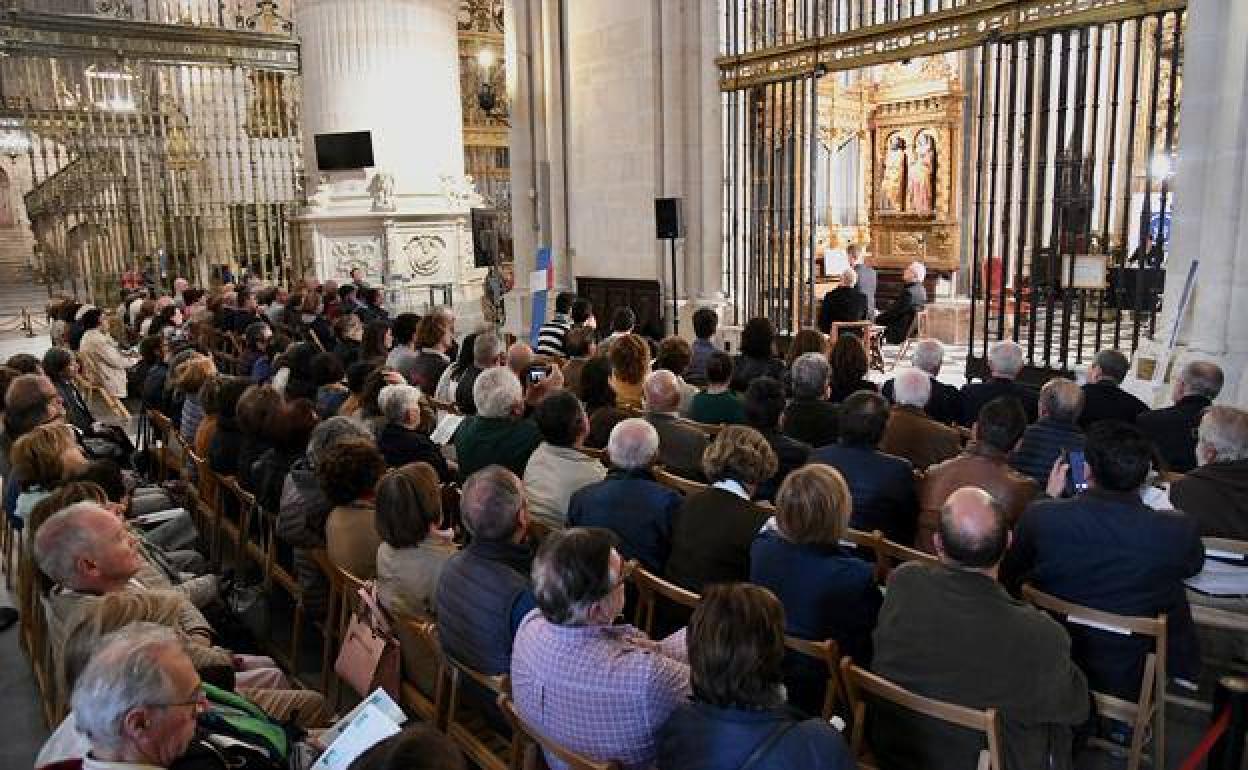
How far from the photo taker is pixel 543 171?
13117 millimetres

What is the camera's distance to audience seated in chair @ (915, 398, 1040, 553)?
3.49 metres

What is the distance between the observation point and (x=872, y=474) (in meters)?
3.68

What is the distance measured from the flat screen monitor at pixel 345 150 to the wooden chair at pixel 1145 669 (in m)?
14.1

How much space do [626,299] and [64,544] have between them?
933 cm

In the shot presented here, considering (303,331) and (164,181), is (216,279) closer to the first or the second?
(164,181)

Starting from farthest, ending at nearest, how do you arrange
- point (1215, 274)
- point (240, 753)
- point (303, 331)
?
point (303, 331) → point (1215, 274) → point (240, 753)

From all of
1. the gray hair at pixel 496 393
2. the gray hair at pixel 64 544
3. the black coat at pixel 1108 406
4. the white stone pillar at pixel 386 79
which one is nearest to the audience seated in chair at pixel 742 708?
the gray hair at pixel 64 544

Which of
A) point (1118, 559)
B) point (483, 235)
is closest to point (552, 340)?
point (1118, 559)

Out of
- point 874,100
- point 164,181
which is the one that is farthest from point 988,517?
point 164,181

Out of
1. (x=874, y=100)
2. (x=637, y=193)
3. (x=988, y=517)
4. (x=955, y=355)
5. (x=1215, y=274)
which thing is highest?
(x=874, y=100)

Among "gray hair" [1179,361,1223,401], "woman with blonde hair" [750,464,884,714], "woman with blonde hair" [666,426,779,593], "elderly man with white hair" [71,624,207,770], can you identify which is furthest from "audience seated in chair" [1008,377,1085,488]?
"elderly man with white hair" [71,624,207,770]

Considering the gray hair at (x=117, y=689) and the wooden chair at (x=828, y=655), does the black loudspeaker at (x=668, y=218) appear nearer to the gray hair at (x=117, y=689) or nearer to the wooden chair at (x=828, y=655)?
the wooden chair at (x=828, y=655)

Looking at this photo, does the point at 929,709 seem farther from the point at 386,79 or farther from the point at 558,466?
the point at 386,79

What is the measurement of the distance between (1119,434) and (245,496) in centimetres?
380
